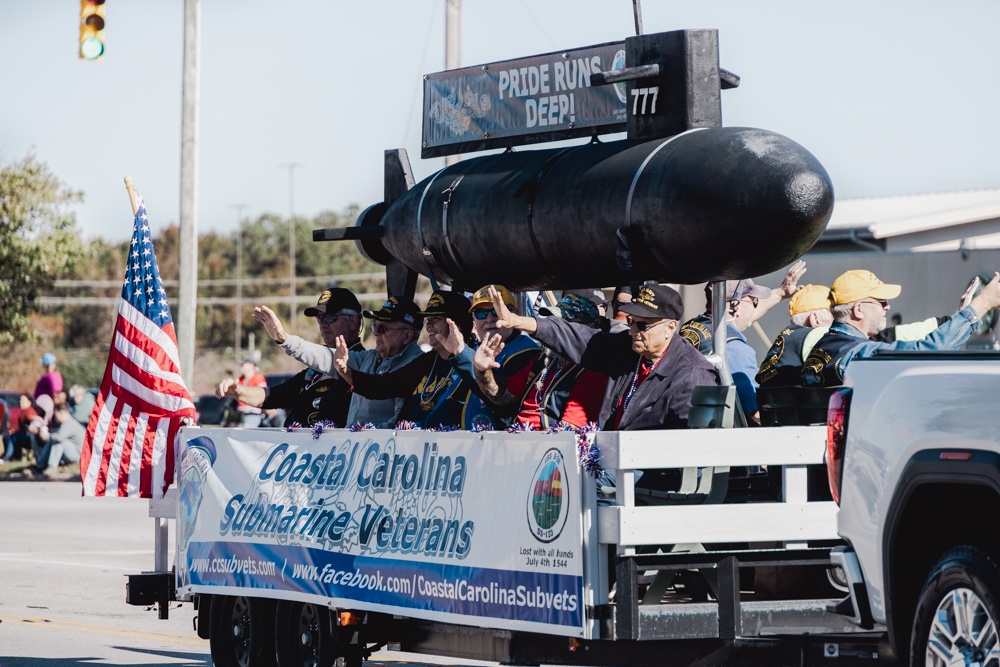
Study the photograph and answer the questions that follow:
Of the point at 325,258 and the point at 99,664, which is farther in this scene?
the point at 325,258

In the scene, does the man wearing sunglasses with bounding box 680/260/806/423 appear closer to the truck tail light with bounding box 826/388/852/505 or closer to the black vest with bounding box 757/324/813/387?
the black vest with bounding box 757/324/813/387

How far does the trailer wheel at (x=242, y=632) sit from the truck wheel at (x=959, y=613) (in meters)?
4.25

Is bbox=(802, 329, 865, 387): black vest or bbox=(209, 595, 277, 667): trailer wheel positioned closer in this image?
bbox=(802, 329, 865, 387): black vest

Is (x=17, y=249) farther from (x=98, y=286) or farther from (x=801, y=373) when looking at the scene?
(x=98, y=286)

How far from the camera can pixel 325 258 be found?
322ft

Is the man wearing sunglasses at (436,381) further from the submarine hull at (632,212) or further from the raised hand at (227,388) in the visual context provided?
the raised hand at (227,388)

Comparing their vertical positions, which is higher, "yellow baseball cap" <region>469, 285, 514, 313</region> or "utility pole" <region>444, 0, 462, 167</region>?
"utility pole" <region>444, 0, 462, 167</region>

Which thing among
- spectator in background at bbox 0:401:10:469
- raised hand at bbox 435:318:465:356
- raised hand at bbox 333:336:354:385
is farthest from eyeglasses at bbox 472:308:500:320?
spectator in background at bbox 0:401:10:469

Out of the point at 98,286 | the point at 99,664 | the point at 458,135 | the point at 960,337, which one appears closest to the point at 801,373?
the point at 960,337

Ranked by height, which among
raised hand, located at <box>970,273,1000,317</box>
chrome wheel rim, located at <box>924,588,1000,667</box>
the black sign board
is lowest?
chrome wheel rim, located at <box>924,588,1000,667</box>

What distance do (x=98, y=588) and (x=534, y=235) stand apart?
23.3 ft

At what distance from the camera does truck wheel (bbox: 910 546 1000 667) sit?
561 centimetres

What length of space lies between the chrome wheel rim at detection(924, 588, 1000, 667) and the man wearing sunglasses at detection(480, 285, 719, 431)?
1.97 meters

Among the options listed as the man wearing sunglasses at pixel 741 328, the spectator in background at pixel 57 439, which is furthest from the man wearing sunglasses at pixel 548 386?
the spectator in background at pixel 57 439
